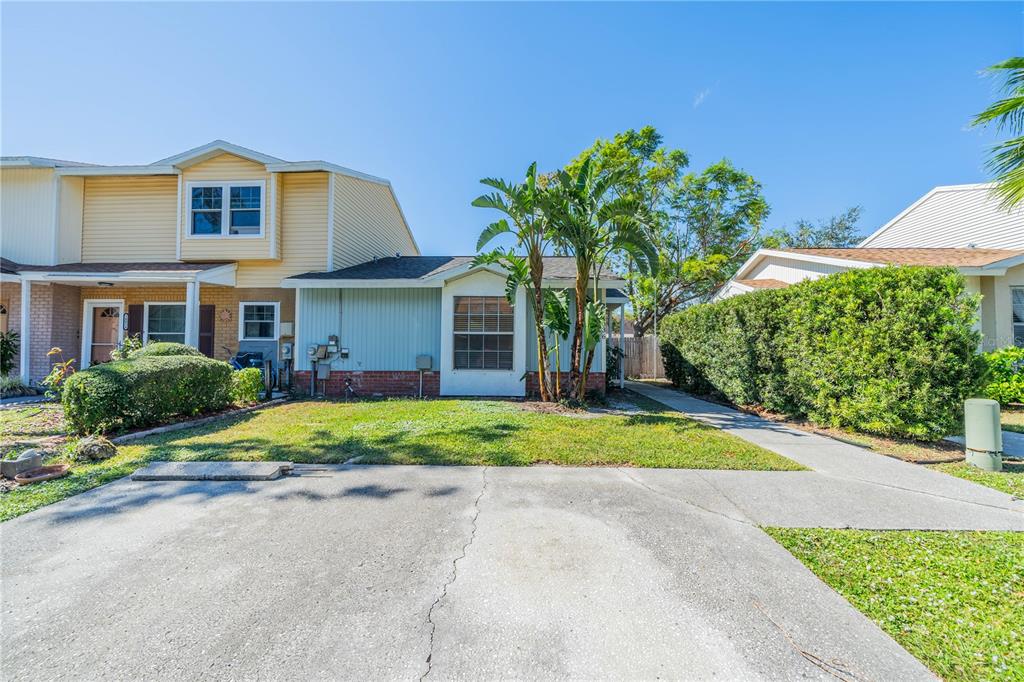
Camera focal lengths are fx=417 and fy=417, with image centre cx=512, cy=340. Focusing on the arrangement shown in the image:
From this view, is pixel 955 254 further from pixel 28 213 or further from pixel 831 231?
pixel 28 213

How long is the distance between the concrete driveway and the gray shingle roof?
7.62 meters

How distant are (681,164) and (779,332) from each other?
52.6 ft

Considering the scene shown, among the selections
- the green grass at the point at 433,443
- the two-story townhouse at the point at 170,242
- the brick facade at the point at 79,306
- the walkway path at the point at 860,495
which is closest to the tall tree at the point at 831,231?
the green grass at the point at 433,443

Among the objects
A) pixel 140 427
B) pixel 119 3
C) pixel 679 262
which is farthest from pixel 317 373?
pixel 679 262

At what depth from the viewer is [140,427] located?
6.62 meters

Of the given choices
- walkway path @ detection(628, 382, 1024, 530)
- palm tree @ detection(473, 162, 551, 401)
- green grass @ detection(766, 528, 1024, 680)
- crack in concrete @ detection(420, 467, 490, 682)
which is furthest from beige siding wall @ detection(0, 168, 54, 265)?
green grass @ detection(766, 528, 1024, 680)

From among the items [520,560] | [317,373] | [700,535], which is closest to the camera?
[520,560]

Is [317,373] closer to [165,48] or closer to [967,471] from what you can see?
[165,48]

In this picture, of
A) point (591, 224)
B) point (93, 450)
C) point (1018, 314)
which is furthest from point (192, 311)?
point (1018, 314)

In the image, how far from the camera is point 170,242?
12.6 meters

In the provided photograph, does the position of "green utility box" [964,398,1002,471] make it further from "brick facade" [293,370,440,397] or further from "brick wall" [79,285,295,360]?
"brick wall" [79,285,295,360]

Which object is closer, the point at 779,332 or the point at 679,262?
the point at 779,332

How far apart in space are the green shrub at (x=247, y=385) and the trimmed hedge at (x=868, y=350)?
442 inches

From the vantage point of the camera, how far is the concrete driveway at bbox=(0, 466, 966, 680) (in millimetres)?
1994
